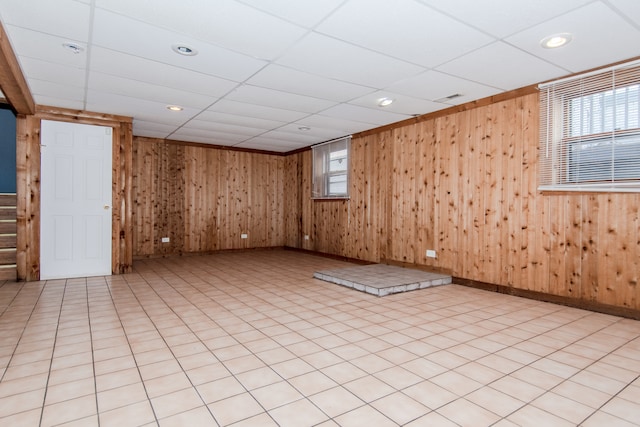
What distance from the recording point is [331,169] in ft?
26.5

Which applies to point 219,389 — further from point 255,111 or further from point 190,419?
point 255,111

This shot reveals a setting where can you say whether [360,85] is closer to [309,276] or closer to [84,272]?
[309,276]

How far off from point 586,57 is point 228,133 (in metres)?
5.99

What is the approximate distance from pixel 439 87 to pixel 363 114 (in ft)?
5.13

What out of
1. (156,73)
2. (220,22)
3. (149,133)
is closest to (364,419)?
(220,22)

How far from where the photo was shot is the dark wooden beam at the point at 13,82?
127 inches

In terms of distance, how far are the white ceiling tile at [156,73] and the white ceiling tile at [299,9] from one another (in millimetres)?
1644

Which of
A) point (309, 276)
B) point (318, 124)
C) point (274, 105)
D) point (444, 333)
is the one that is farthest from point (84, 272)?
point (444, 333)

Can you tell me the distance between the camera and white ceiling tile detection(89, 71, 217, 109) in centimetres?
428

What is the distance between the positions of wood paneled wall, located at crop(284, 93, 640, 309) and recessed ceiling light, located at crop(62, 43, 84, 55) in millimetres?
Answer: 4731

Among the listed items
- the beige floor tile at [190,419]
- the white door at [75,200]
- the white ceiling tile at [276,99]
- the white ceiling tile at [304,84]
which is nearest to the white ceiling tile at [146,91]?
the white ceiling tile at [276,99]

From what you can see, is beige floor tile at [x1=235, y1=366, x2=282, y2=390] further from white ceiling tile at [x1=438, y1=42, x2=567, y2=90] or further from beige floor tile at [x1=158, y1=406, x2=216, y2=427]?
white ceiling tile at [x1=438, y1=42, x2=567, y2=90]

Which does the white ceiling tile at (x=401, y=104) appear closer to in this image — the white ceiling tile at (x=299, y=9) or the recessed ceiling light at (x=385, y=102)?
the recessed ceiling light at (x=385, y=102)

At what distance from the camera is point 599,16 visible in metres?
2.78
